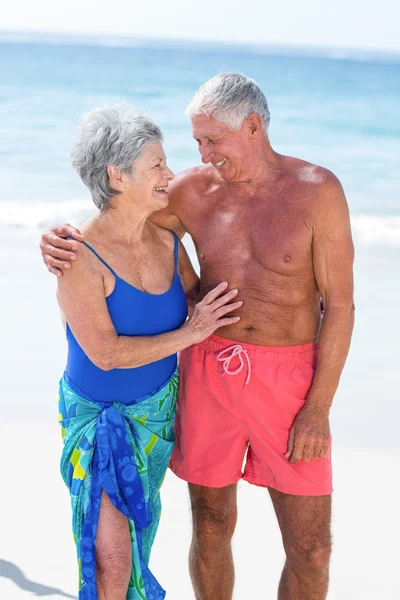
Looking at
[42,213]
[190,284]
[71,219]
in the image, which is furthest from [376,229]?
[190,284]

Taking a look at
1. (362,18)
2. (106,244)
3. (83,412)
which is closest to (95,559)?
(83,412)

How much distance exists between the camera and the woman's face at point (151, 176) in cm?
266

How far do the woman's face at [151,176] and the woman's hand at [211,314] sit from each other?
1.11 feet

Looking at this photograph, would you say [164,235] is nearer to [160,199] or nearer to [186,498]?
[160,199]

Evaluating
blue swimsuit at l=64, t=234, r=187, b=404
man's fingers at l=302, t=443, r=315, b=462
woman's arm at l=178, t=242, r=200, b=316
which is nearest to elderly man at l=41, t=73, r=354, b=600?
man's fingers at l=302, t=443, r=315, b=462

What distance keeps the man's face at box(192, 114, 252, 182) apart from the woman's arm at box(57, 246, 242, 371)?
533mm

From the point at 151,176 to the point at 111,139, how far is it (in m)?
0.17

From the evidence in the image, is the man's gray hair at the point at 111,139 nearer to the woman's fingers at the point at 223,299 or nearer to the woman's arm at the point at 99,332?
the woman's arm at the point at 99,332

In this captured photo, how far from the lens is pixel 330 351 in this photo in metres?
2.77

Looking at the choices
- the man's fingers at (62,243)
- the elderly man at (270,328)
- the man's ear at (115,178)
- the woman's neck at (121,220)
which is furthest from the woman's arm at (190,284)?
the man's fingers at (62,243)

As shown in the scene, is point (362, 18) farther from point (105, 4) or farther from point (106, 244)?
point (106, 244)

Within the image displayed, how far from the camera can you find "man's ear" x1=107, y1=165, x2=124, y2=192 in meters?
2.64

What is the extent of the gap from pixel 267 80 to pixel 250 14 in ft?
26.0

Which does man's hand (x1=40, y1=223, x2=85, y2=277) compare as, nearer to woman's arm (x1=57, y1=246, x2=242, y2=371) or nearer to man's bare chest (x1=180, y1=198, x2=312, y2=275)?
woman's arm (x1=57, y1=246, x2=242, y2=371)
